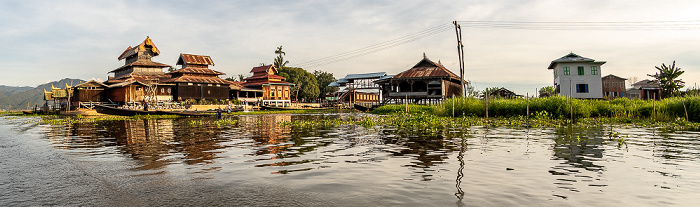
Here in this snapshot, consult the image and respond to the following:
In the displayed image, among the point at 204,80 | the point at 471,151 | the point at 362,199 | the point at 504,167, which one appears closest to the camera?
the point at 362,199

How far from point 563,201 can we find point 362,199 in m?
2.32

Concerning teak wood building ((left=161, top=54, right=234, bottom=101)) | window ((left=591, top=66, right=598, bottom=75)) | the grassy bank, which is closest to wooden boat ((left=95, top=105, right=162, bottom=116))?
teak wood building ((left=161, top=54, right=234, bottom=101))

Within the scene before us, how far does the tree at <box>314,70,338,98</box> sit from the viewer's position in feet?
257

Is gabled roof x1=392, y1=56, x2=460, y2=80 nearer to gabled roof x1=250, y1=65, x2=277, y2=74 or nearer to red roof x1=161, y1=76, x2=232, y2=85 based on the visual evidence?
gabled roof x1=250, y1=65, x2=277, y2=74

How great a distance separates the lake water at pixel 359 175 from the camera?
4570mm

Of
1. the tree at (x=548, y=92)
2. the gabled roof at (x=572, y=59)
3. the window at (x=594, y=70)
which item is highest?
the gabled roof at (x=572, y=59)

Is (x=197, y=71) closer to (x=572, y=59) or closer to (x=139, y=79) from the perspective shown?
(x=139, y=79)

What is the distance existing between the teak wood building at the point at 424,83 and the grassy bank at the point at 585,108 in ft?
58.5

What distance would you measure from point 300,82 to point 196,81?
77.9ft

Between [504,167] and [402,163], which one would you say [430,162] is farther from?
[504,167]

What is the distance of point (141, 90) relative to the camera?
46031 millimetres

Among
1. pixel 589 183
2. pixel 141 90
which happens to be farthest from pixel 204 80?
pixel 589 183

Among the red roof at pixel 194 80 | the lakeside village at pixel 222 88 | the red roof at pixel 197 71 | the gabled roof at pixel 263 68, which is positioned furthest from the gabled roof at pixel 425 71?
the red roof at pixel 197 71

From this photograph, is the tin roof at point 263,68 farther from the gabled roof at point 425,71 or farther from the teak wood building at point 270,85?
the gabled roof at point 425,71
